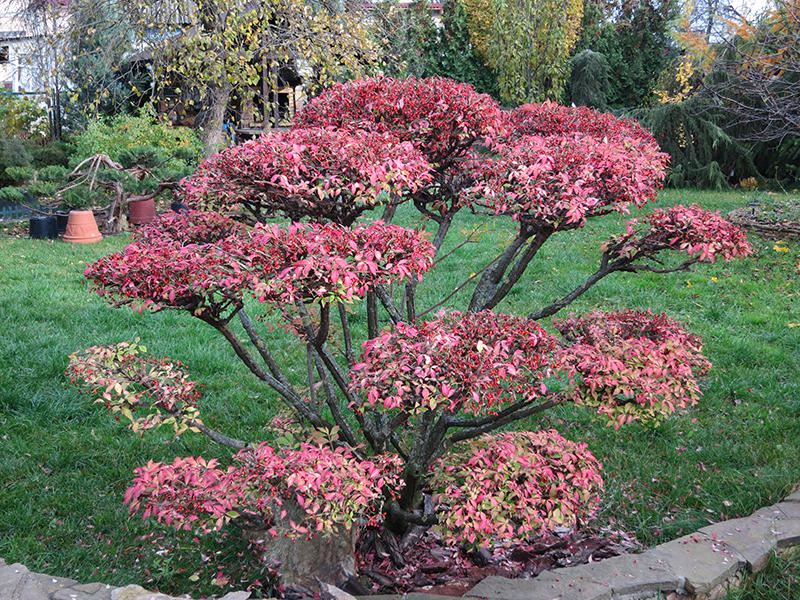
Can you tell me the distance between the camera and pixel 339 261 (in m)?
1.90

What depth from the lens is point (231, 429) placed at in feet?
12.4

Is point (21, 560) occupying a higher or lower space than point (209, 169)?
lower

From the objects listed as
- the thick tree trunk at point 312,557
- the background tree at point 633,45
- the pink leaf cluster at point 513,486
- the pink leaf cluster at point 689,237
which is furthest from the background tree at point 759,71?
the thick tree trunk at point 312,557

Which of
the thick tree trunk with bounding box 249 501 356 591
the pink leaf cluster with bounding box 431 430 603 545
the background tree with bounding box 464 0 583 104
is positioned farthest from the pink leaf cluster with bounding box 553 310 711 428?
the background tree with bounding box 464 0 583 104

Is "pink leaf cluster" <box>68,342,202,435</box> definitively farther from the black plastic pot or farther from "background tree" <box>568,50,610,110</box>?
"background tree" <box>568,50,610,110</box>

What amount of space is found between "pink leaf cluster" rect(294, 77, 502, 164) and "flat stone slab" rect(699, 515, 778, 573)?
1894 millimetres

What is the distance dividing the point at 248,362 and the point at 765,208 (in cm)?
866

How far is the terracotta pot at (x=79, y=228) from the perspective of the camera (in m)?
8.47

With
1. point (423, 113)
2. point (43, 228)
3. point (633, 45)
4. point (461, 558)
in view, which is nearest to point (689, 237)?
point (423, 113)

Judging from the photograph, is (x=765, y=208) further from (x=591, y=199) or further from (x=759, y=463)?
(x=591, y=199)

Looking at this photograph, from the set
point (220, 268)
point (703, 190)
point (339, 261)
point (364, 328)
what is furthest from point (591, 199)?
point (703, 190)

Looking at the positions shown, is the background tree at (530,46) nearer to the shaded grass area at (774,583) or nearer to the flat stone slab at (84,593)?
the shaded grass area at (774,583)

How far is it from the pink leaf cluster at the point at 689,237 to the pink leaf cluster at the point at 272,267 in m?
1.04

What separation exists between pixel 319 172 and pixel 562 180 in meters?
0.91
